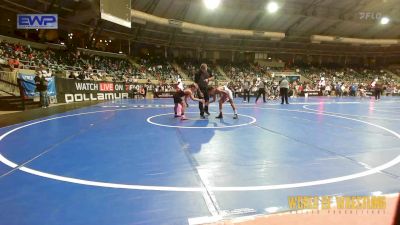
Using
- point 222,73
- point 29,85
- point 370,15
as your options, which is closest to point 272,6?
point 222,73

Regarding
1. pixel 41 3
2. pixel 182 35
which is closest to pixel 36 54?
pixel 41 3

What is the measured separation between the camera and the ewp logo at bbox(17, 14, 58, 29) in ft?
58.5

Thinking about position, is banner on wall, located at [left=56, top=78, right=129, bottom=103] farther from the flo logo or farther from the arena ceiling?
the flo logo

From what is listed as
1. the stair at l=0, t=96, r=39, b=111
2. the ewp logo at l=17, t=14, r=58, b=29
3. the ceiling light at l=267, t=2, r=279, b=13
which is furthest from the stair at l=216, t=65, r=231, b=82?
the stair at l=0, t=96, r=39, b=111

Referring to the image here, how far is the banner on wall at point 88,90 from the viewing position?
19.4 meters

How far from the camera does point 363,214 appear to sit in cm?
270

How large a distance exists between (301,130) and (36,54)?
2305 centimetres

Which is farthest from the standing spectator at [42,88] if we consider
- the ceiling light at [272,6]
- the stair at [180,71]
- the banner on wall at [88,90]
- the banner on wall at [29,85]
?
the ceiling light at [272,6]

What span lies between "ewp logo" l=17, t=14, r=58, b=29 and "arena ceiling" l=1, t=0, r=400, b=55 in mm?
6781

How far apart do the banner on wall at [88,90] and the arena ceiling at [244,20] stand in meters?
6.46

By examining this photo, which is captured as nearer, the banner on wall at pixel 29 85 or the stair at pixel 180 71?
the banner on wall at pixel 29 85

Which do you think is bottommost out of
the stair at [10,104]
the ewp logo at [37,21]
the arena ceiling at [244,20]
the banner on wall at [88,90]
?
the stair at [10,104]

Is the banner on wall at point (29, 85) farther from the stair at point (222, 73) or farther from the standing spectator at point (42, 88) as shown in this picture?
the stair at point (222, 73)

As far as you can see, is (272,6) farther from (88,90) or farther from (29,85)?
(29,85)
